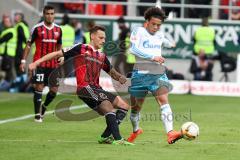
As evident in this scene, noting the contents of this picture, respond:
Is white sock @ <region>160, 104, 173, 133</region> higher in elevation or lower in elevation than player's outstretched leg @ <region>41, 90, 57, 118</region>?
higher

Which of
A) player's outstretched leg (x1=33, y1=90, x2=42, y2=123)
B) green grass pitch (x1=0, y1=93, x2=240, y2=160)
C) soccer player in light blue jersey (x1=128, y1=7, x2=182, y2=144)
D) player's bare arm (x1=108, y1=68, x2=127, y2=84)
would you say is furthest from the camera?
player's outstretched leg (x1=33, y1=90, x2=42, y2=123)

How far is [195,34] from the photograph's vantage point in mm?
30141

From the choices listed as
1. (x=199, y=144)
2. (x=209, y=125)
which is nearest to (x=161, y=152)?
(x=199, y=144)

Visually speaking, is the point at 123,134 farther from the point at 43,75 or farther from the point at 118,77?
the point at 43,75

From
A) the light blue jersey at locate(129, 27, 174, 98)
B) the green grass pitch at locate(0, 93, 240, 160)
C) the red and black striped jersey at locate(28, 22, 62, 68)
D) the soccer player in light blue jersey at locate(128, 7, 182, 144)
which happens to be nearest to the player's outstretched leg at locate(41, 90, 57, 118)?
the green grass pitch at locate(0, 93, 240, 160)

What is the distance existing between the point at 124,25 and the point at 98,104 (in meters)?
16.7

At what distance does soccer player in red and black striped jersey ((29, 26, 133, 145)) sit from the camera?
1334cm

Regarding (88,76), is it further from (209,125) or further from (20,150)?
(209,125)

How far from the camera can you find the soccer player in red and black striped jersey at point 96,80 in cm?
1334

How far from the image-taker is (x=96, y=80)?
13781 mm

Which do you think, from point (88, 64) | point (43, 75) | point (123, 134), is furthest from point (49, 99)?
point (88, 64)

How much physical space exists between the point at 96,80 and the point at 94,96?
0.41m

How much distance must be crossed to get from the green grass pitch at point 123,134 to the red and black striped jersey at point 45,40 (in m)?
1.30

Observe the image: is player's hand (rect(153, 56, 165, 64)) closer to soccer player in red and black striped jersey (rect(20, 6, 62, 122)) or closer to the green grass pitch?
the green grass pitch
